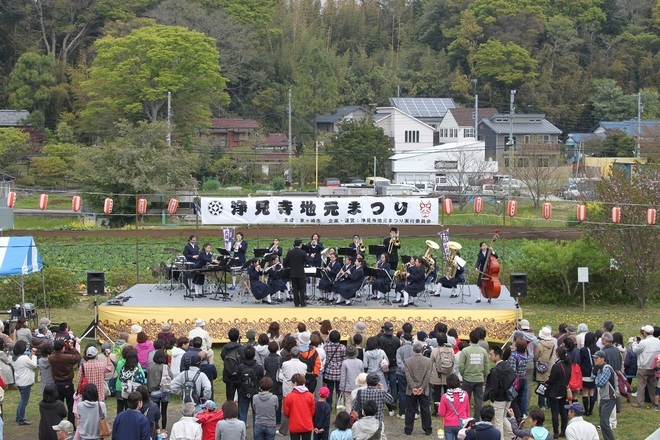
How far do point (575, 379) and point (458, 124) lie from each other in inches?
2165

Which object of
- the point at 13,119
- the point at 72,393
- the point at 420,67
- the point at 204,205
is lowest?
the point at 72,393

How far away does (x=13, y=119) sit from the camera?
60562 mm

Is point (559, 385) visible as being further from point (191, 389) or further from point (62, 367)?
point (62, 367)

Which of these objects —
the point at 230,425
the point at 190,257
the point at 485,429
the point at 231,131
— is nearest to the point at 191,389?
the point at 230,425

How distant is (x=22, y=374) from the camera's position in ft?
44.0

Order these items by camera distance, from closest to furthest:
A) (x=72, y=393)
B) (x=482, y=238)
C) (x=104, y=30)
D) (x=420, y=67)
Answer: (x=72, y=393) → (x=482, y=238) → (x=104, y=30) → (x=420, y=67)

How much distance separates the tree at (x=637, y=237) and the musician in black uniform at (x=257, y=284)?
9561 mm

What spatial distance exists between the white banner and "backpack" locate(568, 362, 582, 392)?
9937 mm

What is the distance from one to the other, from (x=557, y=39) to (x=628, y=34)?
5.58m

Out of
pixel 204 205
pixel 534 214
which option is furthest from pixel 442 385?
pixel 534 214

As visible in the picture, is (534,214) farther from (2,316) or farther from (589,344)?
(589,344)

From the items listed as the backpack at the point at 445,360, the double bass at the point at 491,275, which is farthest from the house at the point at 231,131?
the backpack at the point at 445,360

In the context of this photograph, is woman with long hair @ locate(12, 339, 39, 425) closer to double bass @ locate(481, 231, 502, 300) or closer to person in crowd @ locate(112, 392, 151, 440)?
person in crowd @ locate(112, 392, 151, 440)

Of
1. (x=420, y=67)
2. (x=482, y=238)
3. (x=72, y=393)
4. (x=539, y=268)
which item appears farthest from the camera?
(x=420, y=67)
